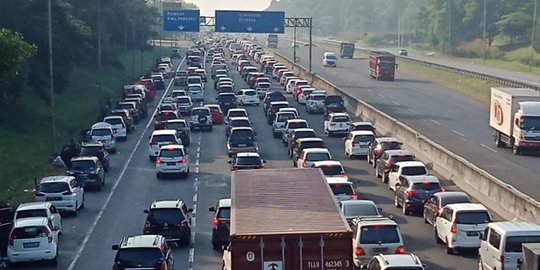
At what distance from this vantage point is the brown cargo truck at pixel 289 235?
18.2 metres

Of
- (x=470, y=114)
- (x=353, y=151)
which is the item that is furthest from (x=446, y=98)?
(x=353, y=151)

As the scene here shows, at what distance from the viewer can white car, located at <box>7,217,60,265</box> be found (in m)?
27.5

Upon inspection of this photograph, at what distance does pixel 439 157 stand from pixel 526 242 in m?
20.3

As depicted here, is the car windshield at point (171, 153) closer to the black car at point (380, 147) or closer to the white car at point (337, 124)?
the black car at point (380, 147)

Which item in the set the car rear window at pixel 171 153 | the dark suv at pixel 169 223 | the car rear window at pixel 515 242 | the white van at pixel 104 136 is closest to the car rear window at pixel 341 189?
the dark suv at pixel 169 223

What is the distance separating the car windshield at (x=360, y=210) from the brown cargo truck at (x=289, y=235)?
308 inches

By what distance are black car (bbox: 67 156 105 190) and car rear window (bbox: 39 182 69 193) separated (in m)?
4.94

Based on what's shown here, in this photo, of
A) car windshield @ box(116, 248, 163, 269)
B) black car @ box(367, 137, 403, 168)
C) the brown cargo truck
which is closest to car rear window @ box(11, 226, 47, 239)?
car windshield @ box(116, 248, 163, 269)

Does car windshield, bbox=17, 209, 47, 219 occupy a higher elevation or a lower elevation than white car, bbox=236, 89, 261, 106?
higher

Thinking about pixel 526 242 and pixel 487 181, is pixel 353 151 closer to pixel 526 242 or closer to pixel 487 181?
pixel 487 181

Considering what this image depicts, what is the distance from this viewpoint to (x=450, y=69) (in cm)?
11275

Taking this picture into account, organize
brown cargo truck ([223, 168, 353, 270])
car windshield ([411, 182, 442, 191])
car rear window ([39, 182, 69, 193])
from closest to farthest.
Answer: brown cargo truck ([223, 168, 353, 270])
car windshield ([411, 182, 442, 191])
car rear window ([39, 182, 69, 193])

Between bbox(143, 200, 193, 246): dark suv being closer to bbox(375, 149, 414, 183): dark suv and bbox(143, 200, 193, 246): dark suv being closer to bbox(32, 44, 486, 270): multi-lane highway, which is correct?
bbox(32, 44, 486, 270): multi-lane highway

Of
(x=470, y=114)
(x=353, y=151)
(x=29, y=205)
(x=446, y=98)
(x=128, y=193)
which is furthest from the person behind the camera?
(x=446, y=98)
